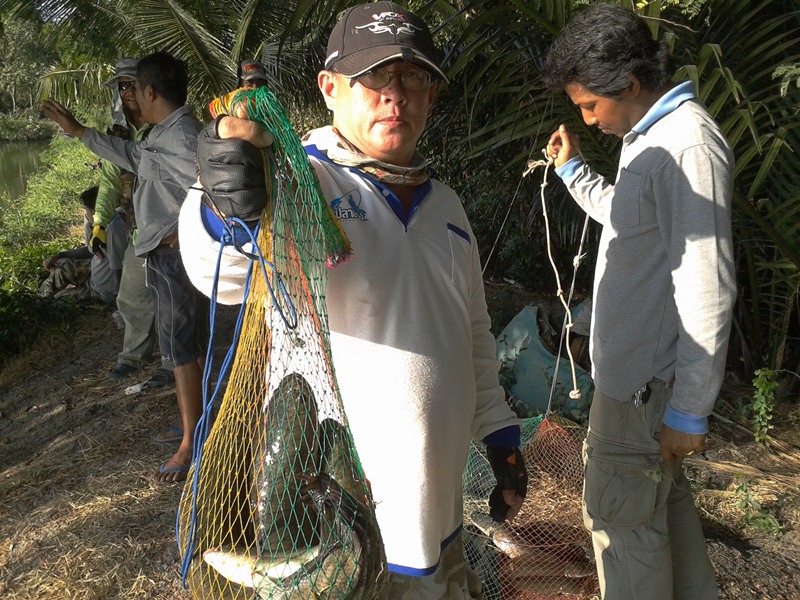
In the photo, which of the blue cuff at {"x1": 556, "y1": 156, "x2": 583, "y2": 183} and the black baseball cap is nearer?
the black baseball cap

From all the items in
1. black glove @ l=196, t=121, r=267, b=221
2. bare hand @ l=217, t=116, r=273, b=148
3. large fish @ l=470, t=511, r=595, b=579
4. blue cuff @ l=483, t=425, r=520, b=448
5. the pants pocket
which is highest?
bare hand @ l=217, t=116, r=273, b=148

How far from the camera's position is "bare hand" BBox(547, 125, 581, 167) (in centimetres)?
255

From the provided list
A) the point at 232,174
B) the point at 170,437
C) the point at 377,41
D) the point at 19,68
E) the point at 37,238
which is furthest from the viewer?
the point at 19,68

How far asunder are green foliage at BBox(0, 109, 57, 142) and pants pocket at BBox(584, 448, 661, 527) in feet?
118

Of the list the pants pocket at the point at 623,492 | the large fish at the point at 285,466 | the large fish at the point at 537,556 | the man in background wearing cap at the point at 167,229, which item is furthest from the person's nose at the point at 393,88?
the man in background wearing cap at the point at 167,229

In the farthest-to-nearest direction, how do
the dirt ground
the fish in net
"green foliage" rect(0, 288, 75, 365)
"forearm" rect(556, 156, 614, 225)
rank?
"green foliage" rect(0, 288, 75, 365), the dirt ground, the fish in net, "forearm" rect(556, 156, 614, 225)

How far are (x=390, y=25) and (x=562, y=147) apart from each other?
1.28 metres

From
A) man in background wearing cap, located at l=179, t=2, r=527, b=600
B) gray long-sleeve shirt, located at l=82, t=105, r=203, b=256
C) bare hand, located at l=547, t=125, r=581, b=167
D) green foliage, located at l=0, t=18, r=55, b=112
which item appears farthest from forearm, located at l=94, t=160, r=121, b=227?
green foliage, located at l=0, t=18, r=55, b=112

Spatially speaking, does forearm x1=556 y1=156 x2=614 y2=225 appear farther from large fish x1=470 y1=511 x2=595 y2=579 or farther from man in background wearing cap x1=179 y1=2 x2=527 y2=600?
large fish x1=470 y1=511 x2=595 y2=579

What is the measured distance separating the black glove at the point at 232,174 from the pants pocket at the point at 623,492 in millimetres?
1468

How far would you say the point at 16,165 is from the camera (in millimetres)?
25109

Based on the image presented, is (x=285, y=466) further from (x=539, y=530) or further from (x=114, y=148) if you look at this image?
(x=114, y=148)

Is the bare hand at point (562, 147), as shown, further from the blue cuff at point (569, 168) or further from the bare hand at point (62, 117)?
the bare hand at point (62, 117)

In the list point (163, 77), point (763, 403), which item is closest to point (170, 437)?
point (163, 77)
